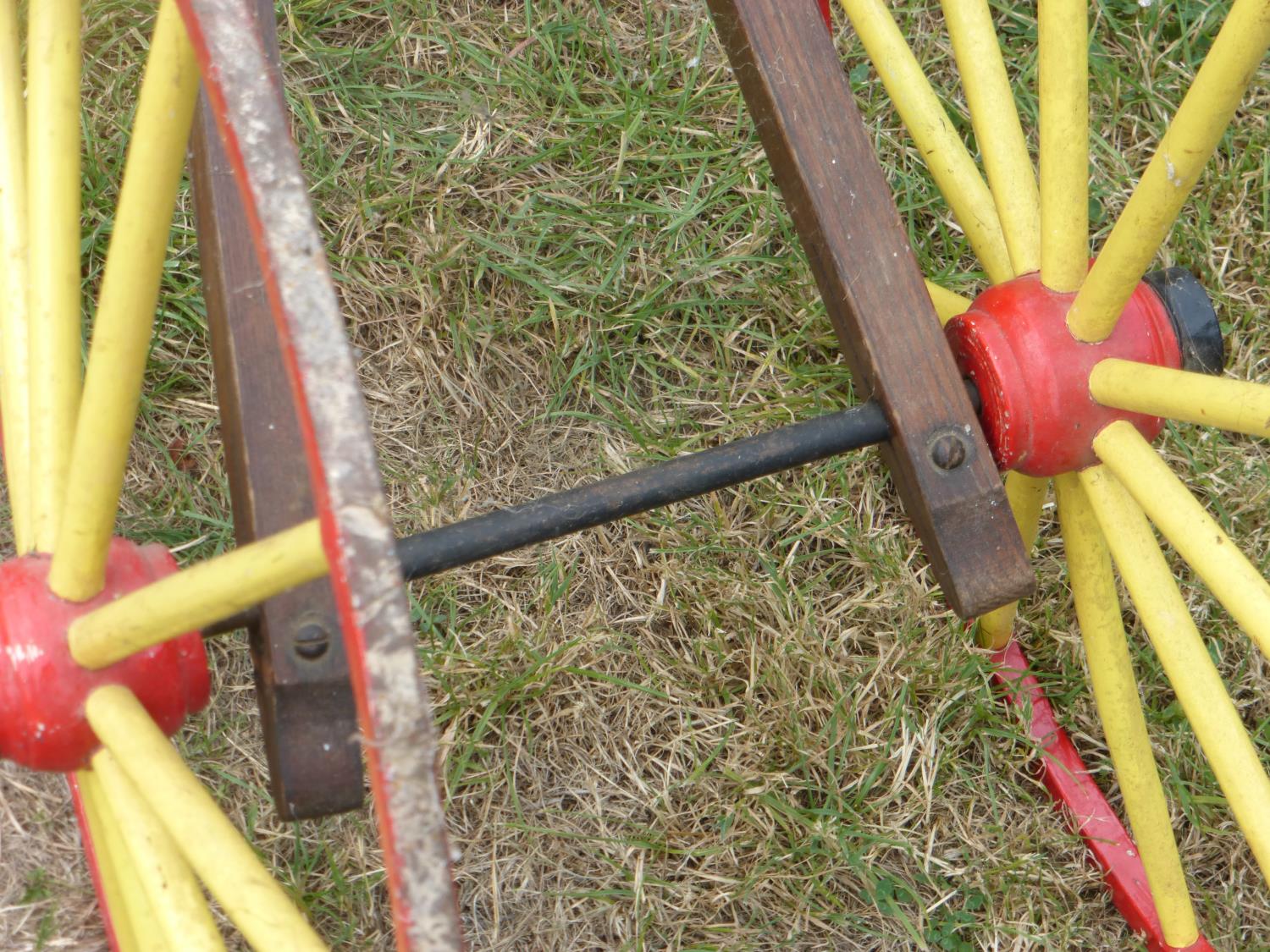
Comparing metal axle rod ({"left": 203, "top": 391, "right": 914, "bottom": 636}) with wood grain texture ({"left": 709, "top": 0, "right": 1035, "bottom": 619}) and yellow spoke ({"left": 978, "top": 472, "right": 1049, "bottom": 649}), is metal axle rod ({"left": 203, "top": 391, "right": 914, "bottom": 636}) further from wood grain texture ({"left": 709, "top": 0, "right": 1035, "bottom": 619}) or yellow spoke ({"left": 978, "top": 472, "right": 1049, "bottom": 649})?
yellow spoke ({"left": 978, "top": 472, "right": 1049, "bottom": 649})

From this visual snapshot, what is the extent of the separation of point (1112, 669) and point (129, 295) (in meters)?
1.08

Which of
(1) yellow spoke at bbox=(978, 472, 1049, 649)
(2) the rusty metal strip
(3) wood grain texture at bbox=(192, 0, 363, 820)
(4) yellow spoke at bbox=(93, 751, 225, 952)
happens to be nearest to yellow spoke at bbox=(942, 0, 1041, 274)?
(1) yellow spoke at bbox=(978, 472, 1049, 649)

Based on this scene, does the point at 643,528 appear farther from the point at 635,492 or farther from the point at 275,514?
the point at 275,514

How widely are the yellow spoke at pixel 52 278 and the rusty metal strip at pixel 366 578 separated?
54cm

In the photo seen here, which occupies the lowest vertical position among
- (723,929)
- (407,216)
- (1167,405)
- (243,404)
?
(723,929)

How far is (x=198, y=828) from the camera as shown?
99 cm

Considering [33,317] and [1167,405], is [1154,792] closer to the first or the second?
[1167,405]

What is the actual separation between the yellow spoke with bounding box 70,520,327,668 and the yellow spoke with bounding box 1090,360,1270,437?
2.55ft

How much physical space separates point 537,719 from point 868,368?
74 centimetres

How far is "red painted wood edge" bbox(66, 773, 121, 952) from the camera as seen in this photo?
1311mm

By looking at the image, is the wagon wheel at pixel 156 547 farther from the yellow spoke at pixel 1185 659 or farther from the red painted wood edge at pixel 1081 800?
the red painted wood edge at pixel 1081 800

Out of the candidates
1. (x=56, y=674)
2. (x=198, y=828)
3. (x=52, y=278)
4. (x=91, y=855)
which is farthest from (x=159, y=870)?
(x=52, y=278)

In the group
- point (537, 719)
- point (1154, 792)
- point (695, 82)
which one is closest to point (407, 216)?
point (695, 82)

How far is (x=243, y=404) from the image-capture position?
4.01 feet
